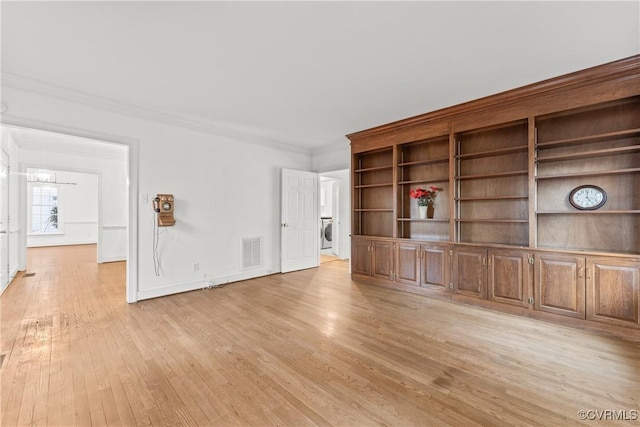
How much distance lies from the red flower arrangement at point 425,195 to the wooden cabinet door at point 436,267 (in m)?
0.67

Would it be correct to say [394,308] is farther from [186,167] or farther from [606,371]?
[186,167]

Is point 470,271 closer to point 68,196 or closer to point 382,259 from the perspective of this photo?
point 382,259

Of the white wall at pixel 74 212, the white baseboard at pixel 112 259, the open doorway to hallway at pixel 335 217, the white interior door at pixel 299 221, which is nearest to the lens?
the white interior door at pixel 299 221

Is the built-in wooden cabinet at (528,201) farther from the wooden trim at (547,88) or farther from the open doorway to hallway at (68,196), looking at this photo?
the open doorway to hallway at (68,196)

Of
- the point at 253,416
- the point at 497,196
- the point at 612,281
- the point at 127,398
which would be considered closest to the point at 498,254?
the point at 497,196

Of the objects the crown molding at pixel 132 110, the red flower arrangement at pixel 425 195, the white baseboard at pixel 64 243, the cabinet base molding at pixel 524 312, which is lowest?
the cabinet base molding at pixel 524 312

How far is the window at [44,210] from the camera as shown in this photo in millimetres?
9430

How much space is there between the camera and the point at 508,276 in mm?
3422

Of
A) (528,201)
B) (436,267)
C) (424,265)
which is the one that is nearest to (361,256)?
(424,265)

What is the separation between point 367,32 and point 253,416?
2.77 metres

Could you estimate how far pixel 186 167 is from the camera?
4387 millimetres

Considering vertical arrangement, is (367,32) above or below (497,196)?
above

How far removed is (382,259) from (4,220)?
593 centimetres

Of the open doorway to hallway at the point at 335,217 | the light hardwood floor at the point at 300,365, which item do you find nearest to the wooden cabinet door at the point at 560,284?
the light hardwood floor at the point at 300,365
